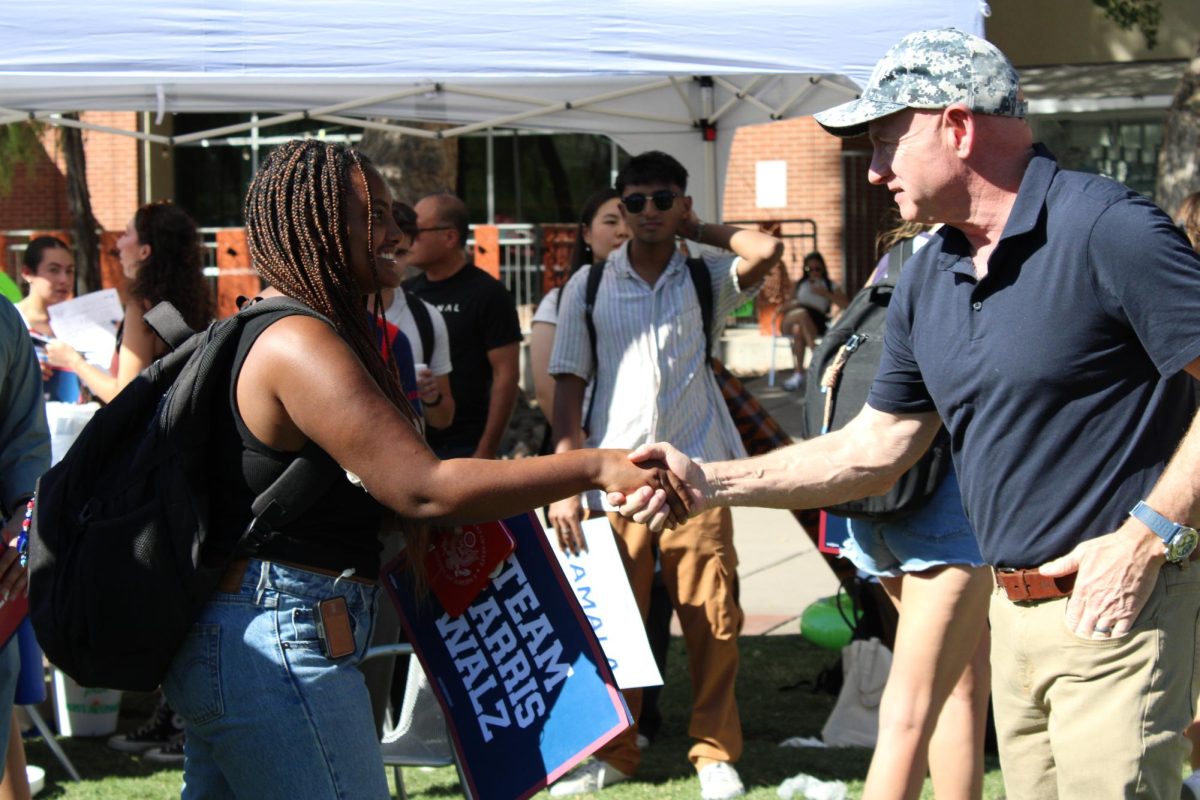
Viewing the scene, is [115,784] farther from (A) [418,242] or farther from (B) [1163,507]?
(B) [1163,507]

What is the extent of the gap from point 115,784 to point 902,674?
305 cm

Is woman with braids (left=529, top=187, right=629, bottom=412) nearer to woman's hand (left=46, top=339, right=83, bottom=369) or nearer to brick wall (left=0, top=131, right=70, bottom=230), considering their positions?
woman's hand (left=46, top=339, right=83, bottom=369)

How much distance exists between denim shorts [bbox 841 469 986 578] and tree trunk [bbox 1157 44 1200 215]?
642 cm

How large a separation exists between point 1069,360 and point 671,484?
1.07 meters

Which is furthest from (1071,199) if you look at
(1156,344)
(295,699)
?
(295,699)

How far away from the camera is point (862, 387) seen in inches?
165

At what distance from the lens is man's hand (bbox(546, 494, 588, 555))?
501cm

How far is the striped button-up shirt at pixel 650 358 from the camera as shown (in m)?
Result: 5.24

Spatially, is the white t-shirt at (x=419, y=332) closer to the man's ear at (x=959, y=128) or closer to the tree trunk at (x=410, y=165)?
the man's ear at (x=959, y=128)

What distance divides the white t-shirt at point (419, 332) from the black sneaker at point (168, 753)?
178cm

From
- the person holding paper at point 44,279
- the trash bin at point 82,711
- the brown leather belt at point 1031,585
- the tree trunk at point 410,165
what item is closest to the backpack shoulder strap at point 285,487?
the brown leather belt at point 1031,585

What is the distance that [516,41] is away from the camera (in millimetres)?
5141

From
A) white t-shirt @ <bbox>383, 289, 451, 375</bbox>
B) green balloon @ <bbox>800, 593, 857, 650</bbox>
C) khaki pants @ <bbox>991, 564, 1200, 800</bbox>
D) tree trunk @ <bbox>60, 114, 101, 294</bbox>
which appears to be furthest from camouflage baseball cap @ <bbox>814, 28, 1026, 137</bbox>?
tree trunk @ <bbox>60, 114, 101, 294</bbox>

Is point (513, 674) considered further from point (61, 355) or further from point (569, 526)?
point (61, 355)
